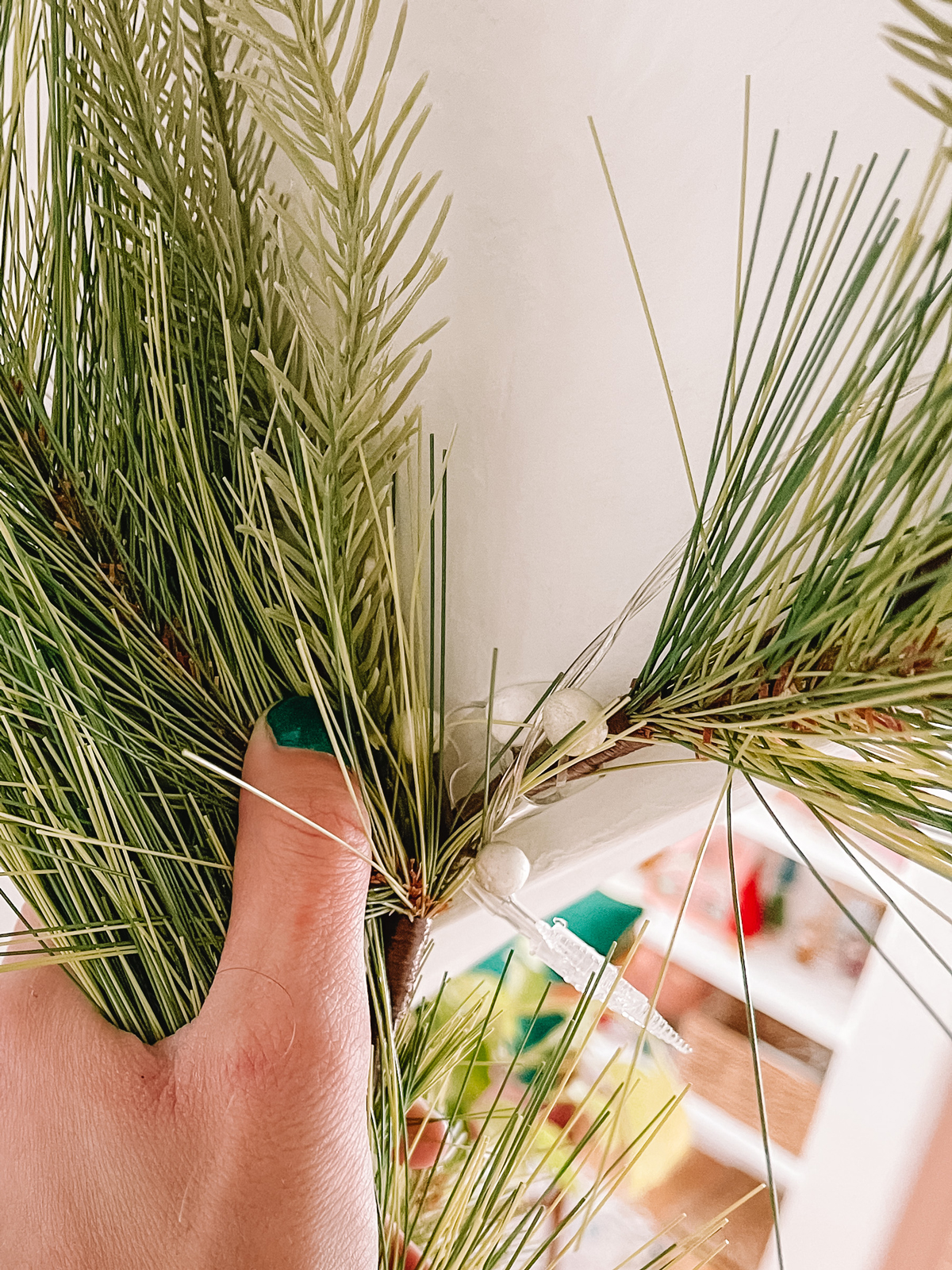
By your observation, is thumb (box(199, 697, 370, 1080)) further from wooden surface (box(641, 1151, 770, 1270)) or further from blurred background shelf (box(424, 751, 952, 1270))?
wooden surface (box(641, 1151, 770, 1270))

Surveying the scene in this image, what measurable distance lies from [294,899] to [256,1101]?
59 mm

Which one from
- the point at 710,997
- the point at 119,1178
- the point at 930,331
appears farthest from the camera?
the point at 710,997

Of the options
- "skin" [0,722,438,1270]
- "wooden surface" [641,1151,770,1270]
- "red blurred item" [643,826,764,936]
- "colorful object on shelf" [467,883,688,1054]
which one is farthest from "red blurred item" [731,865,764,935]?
"skin" [0,722,438,1270]

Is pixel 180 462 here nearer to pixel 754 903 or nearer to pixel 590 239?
pixel 590 239

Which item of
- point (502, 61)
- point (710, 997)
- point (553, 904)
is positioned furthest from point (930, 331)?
point (710, 997)

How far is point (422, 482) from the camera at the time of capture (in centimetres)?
30

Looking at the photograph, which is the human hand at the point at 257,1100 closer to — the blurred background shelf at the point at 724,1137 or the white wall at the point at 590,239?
the white wall at the point at 590,239

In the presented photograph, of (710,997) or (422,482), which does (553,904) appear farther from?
(710,997)

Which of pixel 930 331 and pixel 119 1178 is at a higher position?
pixel 930 331

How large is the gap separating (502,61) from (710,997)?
55.6 inches

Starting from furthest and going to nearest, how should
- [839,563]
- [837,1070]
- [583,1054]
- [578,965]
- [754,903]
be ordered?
[754,903] → [837,1070] → [583,1054] → [578,965] → [839,563]

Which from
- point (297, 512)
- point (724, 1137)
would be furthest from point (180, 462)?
point (724, 1137)

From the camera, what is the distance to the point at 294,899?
0.26 metres

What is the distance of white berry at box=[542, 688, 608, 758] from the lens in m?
0.25
